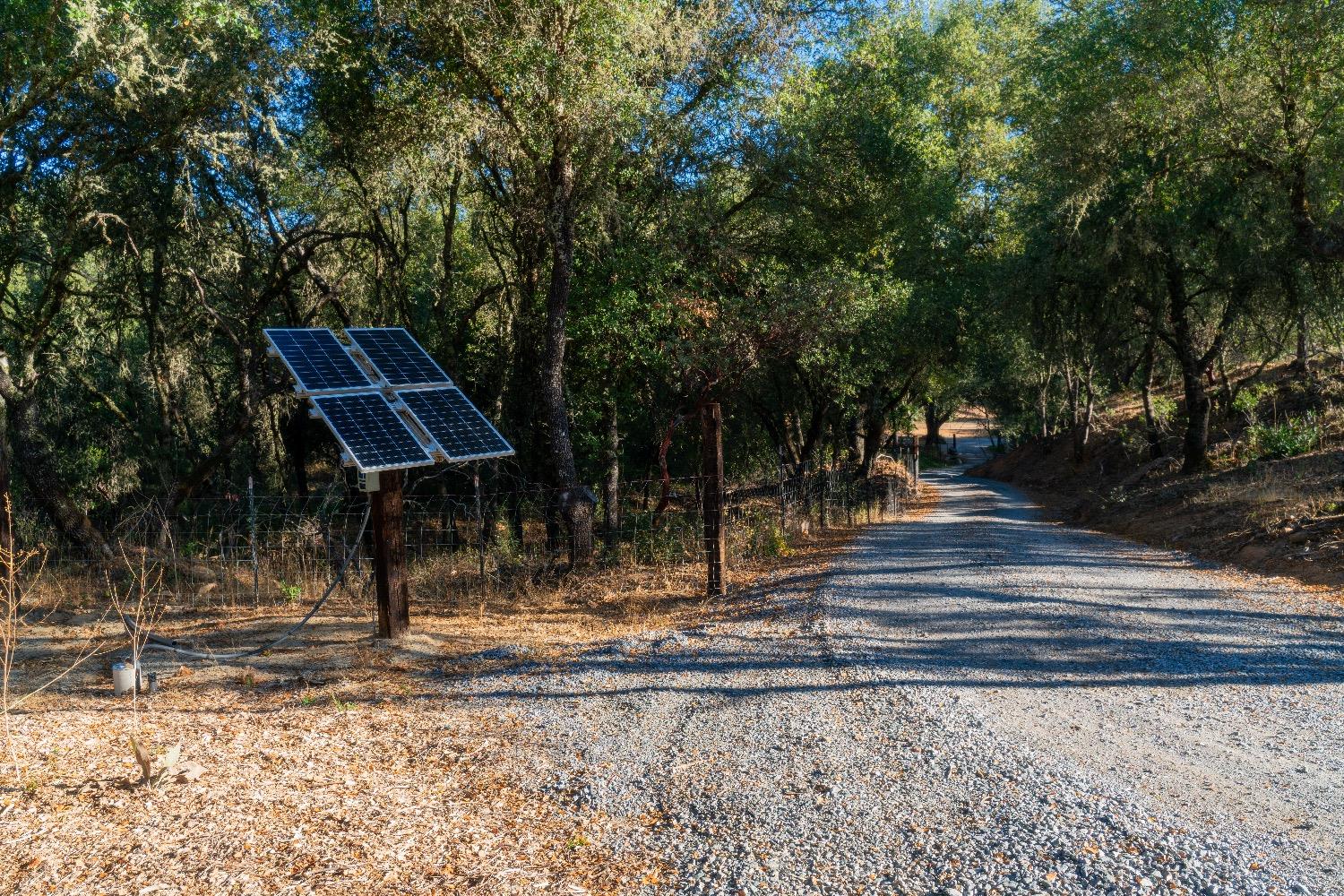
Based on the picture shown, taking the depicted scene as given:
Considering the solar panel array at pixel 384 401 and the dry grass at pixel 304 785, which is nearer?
the dry grass at pixel 304 785

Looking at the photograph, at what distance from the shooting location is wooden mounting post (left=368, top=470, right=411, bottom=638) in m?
7.82

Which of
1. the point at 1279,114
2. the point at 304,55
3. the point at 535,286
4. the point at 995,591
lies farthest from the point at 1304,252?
the point at 304,55

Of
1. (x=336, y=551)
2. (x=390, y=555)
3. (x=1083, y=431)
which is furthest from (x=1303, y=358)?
(x=390, y=555)

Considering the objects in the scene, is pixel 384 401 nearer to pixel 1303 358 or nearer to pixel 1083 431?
pixel 1303 358

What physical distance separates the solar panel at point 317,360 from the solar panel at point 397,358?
0.94ft

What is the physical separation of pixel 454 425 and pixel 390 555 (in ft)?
4.93

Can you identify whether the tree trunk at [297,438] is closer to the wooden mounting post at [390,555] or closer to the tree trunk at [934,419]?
the wooden mounting post at [390,555]

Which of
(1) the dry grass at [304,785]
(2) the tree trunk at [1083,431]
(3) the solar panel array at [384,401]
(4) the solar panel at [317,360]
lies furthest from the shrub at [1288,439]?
(4) the solar panel at [317,360]

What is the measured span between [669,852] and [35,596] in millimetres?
9386

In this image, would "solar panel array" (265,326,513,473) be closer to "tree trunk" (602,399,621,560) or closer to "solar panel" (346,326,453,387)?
"solar panel" (346,326,453,387)

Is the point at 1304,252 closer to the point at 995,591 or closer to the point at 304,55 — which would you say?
the point at 995,591

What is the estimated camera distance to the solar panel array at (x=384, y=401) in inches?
299

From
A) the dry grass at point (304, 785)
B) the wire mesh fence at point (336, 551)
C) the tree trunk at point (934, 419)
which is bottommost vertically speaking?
the dry grass at point (304, 785)

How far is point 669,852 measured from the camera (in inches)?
156
